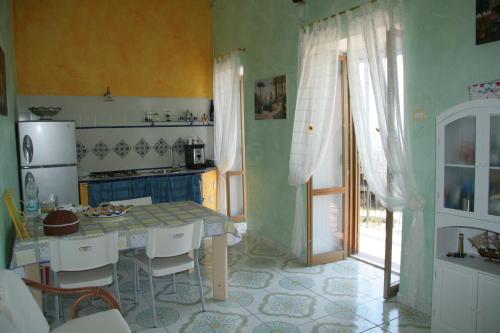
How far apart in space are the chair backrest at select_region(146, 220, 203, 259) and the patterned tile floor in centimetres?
57

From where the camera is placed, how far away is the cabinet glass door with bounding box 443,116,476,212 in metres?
2.39

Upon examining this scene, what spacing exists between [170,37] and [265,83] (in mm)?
1998

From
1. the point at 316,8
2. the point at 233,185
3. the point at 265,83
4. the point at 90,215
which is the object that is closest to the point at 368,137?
the point at 316,8

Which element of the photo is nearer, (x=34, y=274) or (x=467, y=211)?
(x=467, y=211)

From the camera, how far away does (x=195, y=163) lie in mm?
5777

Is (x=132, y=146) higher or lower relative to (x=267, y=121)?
lower

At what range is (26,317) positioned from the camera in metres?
1.78


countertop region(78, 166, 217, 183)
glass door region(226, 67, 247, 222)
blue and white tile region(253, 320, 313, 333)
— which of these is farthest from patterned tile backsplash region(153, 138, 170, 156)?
blue and white tile region(253, 320, 313, 333)

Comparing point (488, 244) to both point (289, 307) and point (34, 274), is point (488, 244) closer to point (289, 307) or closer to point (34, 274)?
point (289, 307)

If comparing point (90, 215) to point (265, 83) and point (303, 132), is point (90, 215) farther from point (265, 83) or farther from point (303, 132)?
point (265, 83)

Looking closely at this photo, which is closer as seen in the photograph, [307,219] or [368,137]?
[368,137]

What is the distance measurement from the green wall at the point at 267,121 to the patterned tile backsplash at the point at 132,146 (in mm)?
1290

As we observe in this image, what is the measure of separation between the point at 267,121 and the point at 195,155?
1.52 m

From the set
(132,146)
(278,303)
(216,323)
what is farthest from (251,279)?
(132,146)
